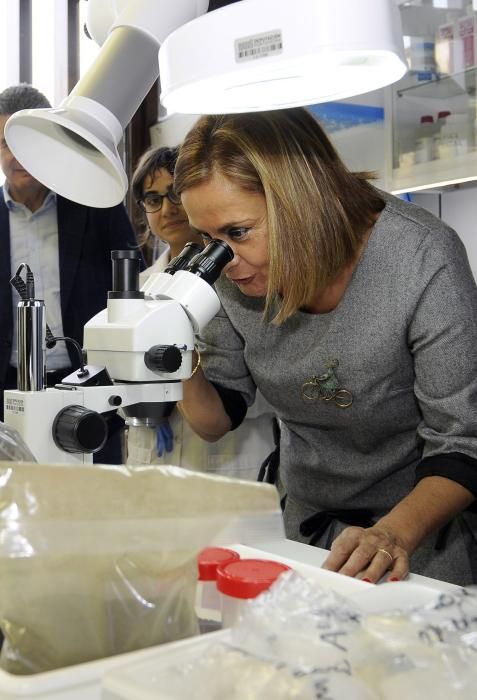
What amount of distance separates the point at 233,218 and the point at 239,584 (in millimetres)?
749

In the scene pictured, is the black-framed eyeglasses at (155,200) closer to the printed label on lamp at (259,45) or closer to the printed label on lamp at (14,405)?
the printed label on lamp at (14,405)

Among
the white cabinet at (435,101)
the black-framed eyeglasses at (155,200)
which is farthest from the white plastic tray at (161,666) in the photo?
the white cabinet at (435,101)

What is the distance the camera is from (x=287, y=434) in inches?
56.0

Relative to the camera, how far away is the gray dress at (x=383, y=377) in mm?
1184

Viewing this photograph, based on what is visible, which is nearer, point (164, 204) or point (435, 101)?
point (164, 204)

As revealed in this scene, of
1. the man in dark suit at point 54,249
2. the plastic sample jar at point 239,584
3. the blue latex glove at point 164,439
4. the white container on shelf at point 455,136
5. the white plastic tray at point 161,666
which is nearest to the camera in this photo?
the white plastic tray at point 161,666

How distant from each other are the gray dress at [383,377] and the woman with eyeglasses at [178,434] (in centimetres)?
54

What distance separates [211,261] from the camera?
1.10m

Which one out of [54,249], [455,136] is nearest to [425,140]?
[455,136]

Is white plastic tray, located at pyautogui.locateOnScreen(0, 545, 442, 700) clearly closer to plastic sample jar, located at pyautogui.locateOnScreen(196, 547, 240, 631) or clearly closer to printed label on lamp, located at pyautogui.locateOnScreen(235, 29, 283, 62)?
plastic sample jar, located at pyautogui.locateOnScreen(196, 547, 240, 631)

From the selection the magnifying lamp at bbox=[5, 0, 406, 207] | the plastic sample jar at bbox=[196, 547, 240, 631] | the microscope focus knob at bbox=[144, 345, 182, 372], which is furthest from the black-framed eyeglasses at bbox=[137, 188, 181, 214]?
the plastic sample jar at bbox=[196, 547, 240, 631]

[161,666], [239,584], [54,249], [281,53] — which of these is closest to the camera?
[161,666]

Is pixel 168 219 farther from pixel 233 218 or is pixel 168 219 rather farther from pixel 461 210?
pixel 461 210

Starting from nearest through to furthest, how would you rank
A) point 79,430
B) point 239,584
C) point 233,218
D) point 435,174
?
point 239,584 < point 79,430 < point 233,218 < point 435,174
